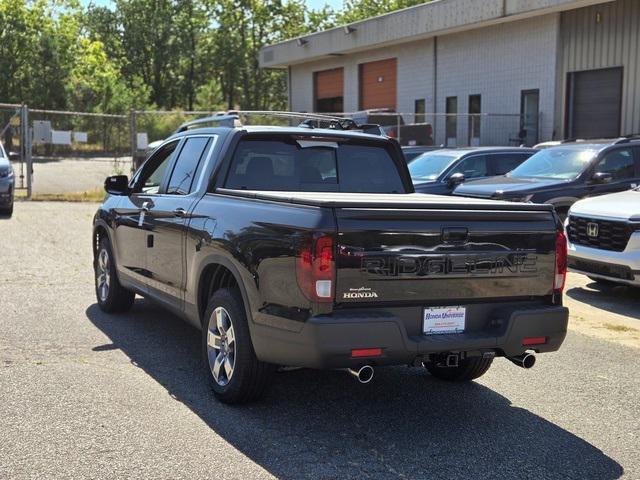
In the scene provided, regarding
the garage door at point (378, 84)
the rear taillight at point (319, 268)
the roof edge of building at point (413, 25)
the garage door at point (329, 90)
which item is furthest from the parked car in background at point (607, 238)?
the garage door at point (329, 90)

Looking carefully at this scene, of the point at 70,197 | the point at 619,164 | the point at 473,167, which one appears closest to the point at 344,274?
the point at 619,164

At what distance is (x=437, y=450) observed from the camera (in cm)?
452

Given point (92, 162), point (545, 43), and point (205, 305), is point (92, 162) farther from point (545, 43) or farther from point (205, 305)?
point (205, 305)

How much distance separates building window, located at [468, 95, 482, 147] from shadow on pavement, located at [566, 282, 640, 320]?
1616 centimetres

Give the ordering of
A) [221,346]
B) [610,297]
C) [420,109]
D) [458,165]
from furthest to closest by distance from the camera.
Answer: [420,109], [458,165], [610,297], [221,346]

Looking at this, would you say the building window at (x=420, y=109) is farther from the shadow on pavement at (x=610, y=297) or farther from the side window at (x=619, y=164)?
the shadow on pavement at (x=610, y=297)

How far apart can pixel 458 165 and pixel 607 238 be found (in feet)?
19.8

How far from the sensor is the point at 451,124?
27750 mm

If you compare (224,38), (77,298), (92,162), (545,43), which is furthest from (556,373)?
(224,38)

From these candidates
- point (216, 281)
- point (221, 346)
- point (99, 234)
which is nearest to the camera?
point (221, 346)

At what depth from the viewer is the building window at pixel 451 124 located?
27.5 m

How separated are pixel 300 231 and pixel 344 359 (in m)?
0.76

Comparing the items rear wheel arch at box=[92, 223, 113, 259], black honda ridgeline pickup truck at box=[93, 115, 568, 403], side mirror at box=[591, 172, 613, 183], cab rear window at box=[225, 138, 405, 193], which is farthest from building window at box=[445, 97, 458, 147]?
black honda ridgeline pickup truck at box=[93, 115, 568, 403]

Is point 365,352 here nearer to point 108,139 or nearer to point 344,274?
point 344,274
